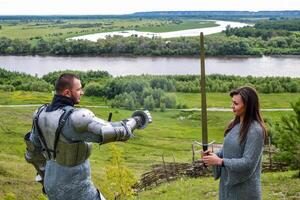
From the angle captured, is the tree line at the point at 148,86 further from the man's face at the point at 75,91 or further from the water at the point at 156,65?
the man's face at the point at 75,91

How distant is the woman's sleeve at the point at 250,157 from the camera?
14.9ft

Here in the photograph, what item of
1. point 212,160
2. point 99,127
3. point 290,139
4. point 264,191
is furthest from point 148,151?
point 99,127

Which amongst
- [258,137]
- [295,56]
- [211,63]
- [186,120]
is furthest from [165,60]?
[258,137]

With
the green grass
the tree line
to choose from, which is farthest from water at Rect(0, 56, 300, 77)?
the green grass

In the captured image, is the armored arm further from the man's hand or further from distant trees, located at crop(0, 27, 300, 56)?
distant trees, located at crop(0, 27, 300, 56)

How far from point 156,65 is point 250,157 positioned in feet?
323

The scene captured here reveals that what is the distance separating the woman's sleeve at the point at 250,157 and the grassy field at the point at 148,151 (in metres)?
5.81

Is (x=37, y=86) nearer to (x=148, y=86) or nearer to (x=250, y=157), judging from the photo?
(x=148, y=86)

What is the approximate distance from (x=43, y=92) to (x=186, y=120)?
2541cm

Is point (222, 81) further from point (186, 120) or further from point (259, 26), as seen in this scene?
point (259, 26)

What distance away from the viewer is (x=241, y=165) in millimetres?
4523

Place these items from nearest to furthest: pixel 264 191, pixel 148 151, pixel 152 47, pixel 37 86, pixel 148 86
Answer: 1. pixel 264 191
2. pixel 148 151
3. pixel 148 86
4. pixel 37 86
5. pixel 152 47

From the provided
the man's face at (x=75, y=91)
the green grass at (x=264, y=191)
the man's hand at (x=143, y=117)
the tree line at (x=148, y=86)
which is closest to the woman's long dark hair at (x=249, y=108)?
the man's hand at (x=143, y=117)

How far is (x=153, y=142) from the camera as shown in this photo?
4731 centimetres
